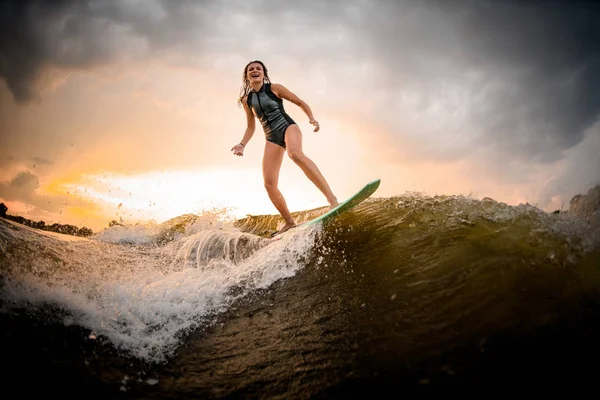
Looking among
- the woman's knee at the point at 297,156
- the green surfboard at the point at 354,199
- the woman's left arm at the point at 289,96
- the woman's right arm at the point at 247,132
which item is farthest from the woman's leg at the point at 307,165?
the woman's right arm at the point at 247,132

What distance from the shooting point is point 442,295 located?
7.69ft

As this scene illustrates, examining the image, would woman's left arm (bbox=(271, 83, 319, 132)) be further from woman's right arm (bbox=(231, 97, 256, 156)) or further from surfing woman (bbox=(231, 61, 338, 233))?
woman's right arm (bbox=(231, 97, 256, 156))

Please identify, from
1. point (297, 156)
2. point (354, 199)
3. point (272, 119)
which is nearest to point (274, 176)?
point (297, 156)

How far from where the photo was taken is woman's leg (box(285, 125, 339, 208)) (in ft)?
15.3

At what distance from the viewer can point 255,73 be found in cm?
511

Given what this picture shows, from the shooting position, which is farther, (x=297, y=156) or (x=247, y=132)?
(x=247, y=132)

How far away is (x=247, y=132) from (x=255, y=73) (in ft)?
3.19

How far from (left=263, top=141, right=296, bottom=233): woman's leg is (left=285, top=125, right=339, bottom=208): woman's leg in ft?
1.22

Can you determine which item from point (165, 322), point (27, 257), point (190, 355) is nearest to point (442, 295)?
point (190, 355)

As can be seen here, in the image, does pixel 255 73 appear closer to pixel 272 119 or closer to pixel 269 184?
pixel 272 119

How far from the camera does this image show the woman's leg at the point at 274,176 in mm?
5176

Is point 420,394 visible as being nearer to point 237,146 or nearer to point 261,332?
point 261,332

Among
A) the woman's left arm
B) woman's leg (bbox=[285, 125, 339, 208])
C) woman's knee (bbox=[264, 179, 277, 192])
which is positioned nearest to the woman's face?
the woman's left arm

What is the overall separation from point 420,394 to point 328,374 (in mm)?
522
